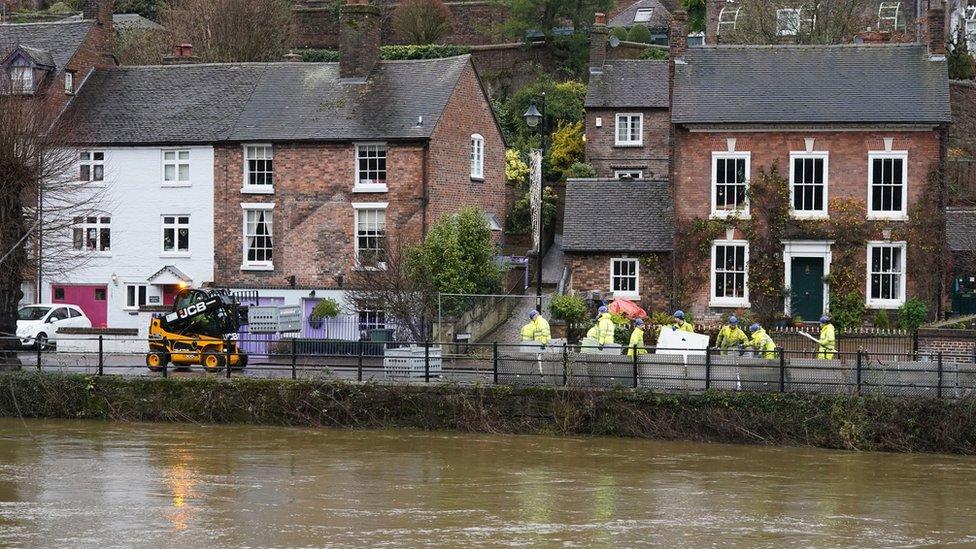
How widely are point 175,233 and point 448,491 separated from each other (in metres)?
22.5

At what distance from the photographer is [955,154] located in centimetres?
→ 5072

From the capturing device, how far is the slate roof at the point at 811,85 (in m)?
36.6

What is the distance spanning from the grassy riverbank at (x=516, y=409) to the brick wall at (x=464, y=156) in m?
13.5

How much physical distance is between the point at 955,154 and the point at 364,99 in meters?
22.4

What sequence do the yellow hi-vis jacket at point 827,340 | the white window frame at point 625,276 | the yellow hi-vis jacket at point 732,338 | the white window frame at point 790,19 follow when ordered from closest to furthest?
the yellow hi-vis jacket at point 827,340 < the yellow hi-vis jacket at point 732,338 < the white window frame at point 625,276 < the white window frame at point 790,19

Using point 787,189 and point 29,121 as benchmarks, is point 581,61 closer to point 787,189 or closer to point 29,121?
point 787,189

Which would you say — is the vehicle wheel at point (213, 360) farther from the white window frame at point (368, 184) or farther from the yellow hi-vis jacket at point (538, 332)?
the white window frame at point (368, 184)

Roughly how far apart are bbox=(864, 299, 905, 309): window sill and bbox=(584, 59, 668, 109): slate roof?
56.5 feet

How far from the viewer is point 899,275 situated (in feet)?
120

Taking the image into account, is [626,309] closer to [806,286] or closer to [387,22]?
[806,286]

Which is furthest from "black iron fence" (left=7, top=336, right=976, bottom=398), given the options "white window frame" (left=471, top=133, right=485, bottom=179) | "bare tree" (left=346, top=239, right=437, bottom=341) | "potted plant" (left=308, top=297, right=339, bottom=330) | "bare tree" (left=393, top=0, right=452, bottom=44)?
"bare tree" (left=393, top=0, right=452, bottom=44)

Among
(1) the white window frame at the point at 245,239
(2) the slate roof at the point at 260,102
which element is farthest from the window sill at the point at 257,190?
(2) the slate roof at the point at 260,102

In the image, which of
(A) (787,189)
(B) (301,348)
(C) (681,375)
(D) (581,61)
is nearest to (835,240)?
(A) (787,189)

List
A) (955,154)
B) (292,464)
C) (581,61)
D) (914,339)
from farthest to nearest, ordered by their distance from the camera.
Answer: (581,61) < (955,154) < (914,339) < (292,464)
